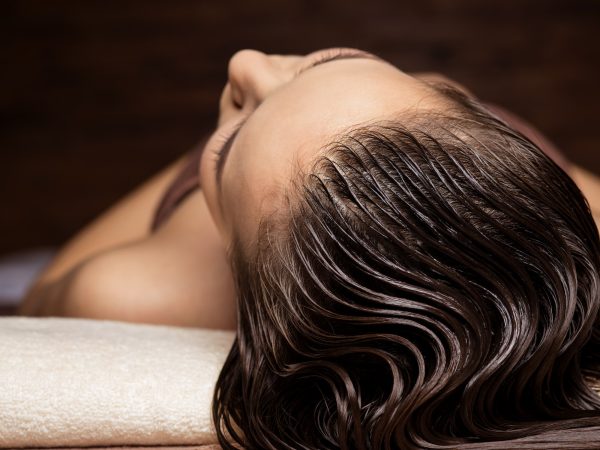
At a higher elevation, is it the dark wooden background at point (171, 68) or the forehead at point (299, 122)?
the forehead at point (299, 122)

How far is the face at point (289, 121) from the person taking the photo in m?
0.79

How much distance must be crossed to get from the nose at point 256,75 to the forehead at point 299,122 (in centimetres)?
7

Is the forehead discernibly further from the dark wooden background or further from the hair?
the dark wooden background

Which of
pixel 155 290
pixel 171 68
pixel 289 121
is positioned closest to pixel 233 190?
pixel 289 121

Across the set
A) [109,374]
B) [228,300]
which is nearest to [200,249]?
[228,300]

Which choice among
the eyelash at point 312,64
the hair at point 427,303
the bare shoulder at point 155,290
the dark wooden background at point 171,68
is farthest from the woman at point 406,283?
the dark wooden background at point 171,68

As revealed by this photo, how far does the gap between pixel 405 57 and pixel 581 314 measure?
6.40 feet

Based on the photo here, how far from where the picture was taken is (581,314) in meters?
0.73

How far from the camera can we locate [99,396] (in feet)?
2.53

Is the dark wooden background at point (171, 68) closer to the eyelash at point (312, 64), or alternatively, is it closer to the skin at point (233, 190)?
the skin at point (233, 190)

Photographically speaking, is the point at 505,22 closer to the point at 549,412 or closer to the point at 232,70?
the point at 232,70

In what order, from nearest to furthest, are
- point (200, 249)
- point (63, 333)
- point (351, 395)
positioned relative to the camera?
point (351, 395)
point (63, 333)
point (200, 249)

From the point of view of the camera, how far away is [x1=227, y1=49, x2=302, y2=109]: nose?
94cm

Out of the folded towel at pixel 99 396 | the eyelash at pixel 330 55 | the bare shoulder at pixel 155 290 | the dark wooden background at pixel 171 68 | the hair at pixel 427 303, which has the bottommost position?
the dark wooden background at pixel 171 68
